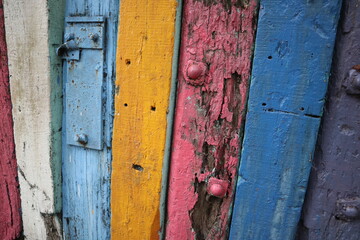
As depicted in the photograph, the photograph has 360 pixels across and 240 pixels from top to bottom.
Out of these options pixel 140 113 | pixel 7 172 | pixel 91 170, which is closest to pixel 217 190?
pixel 140 113

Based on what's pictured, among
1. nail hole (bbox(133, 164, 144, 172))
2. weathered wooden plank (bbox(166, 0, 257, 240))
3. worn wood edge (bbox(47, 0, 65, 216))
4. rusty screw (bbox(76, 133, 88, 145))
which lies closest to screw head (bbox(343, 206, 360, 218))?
weathered wooden plank (bbox(166, 0, 257, 240))

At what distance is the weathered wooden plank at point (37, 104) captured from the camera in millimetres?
885

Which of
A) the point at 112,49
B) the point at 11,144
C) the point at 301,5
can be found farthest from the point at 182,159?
the point at 11,144

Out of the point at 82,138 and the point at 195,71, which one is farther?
the point at 82,138

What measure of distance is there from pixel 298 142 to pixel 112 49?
0.80 meters

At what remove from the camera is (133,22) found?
784mm

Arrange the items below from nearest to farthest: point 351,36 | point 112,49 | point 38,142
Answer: point 351,36
point 112,49
point 38,142

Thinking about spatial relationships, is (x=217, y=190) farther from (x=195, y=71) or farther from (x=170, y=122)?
(x=195, y=71)

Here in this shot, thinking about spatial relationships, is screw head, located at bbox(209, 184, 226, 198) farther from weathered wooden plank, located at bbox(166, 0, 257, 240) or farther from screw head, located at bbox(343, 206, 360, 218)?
screw head, located at bbox(343, 206, 360, 218)

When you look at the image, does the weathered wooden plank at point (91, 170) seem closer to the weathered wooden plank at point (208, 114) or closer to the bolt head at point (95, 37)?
the bolt head at point (95, 37)

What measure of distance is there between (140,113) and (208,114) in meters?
0.27

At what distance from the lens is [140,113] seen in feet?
2.67

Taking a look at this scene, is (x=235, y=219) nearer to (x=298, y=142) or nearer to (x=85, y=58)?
(x=298, y=142)

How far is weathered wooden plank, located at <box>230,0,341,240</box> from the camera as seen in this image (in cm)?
64
